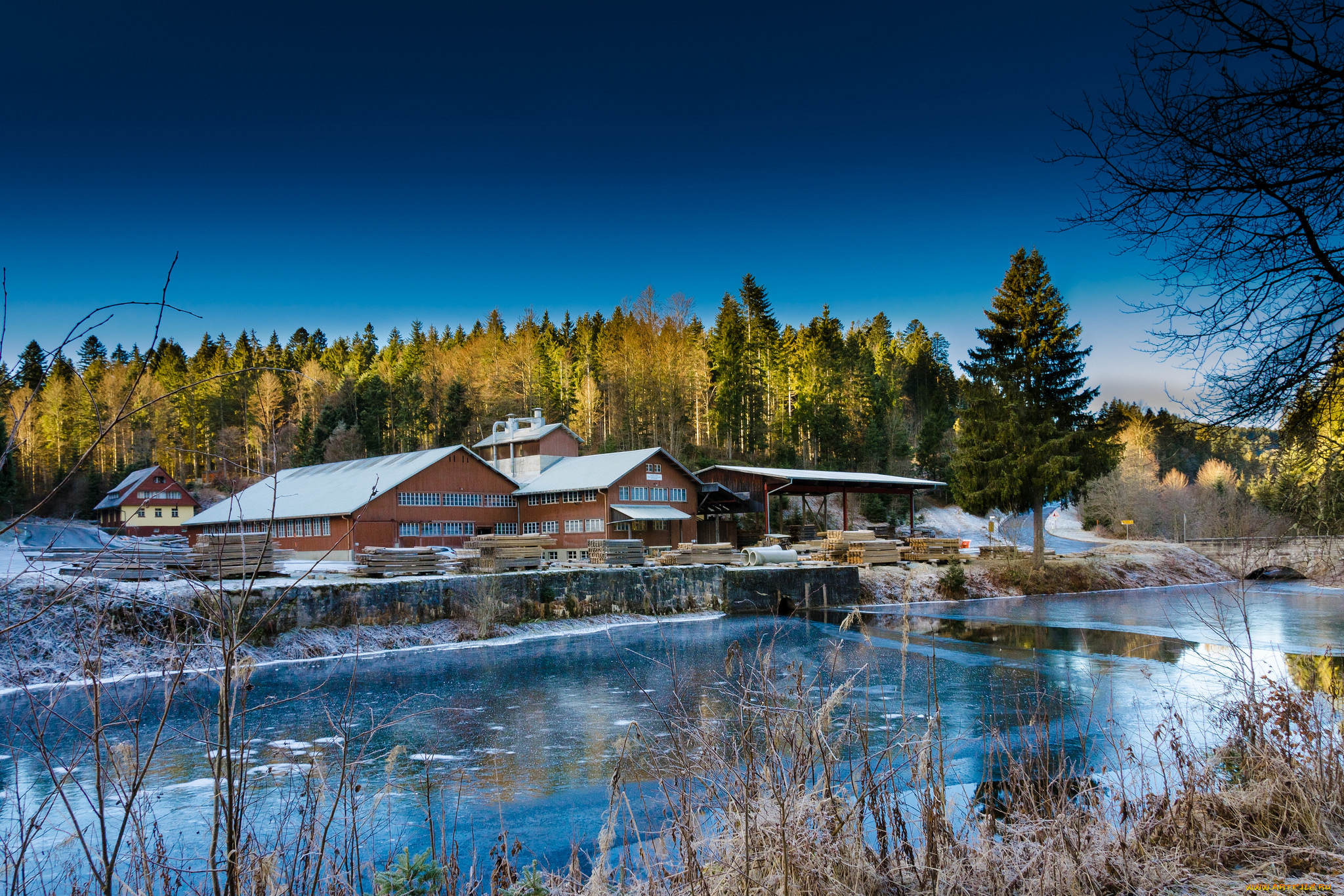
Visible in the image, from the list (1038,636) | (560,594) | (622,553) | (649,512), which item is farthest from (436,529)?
(1038,636)

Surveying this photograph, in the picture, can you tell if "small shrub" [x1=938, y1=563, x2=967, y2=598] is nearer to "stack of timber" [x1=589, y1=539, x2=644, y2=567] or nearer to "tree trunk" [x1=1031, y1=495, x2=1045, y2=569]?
"tree trunk" [x1=1031, y1=495, x2=1045, y2=569]

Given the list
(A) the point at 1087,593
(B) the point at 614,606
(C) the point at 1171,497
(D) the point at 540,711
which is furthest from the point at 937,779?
(C) the point at 1171,497

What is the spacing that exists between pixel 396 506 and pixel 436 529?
2.27 metres

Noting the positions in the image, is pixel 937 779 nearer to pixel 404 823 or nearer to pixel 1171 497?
pixel 404 823

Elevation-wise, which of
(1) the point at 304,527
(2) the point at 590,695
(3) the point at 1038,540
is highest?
(1) the point at 304,527

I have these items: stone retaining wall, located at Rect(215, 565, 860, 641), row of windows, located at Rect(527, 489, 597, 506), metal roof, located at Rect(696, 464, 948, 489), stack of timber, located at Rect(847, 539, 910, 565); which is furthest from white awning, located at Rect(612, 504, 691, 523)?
stack of timber, located at Rect(847, 539, 910, 565)

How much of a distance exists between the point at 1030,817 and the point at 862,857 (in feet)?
4.72

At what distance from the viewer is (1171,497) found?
166 ft

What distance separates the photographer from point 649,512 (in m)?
36.2

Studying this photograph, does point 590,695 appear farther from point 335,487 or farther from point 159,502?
point 159,502

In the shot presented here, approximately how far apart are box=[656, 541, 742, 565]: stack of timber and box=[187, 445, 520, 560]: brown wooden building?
9834 mm

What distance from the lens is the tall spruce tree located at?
3284 centimetres

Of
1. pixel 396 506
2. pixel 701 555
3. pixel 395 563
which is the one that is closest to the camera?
pixel 395 563

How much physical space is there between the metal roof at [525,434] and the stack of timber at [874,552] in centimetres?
1608
